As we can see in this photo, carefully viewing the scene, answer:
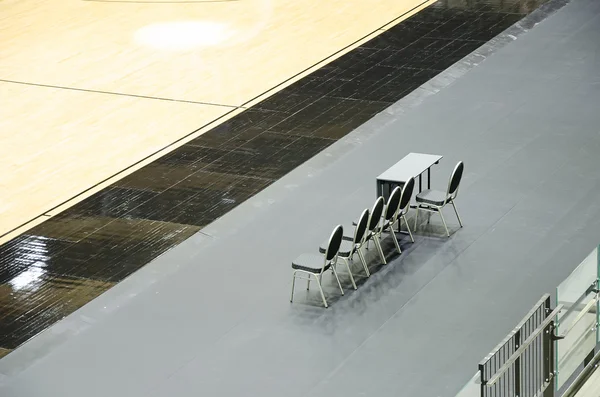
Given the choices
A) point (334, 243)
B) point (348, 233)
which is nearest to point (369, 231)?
point (348, 233)

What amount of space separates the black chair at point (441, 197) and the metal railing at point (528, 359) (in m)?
3.52

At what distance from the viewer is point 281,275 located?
1066 cm

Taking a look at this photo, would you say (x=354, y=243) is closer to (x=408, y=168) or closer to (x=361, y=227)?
(x=361, y=227)

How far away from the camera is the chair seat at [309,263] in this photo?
32.6ft

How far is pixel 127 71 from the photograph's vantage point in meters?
17.8

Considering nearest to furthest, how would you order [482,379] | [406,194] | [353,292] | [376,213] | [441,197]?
[482,379] < [353,292] < [376,213] < [406,194] < [441,197]

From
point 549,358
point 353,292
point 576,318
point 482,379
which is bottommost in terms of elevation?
point 353,292

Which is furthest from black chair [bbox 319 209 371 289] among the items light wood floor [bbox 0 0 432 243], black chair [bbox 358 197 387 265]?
light wood floor [bbox 0 0 432 243]

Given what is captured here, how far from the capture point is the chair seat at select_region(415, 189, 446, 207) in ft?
36.5

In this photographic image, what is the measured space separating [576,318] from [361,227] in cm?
299

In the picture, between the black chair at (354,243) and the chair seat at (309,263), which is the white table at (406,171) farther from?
the chair seat at (309,263)

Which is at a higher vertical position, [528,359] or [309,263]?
[528,359]

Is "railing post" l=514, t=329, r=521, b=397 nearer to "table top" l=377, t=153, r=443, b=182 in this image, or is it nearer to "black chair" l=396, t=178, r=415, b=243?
"black chair" l=396, t=178, r=415, b=243

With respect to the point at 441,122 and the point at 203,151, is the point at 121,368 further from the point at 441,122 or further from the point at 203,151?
the point at 441,122
